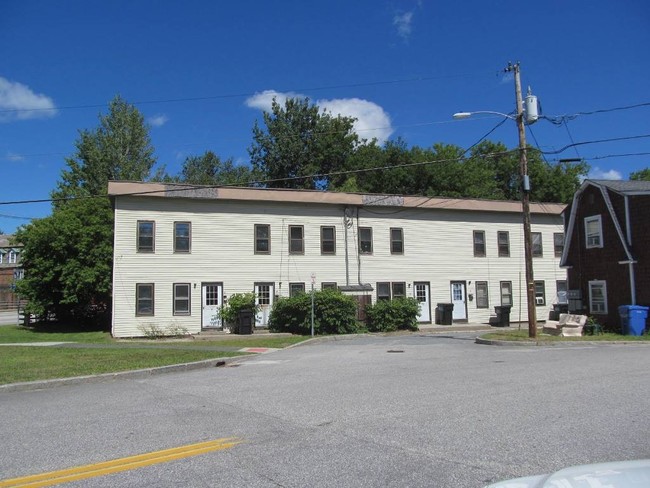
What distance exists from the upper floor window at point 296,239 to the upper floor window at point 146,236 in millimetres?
6411

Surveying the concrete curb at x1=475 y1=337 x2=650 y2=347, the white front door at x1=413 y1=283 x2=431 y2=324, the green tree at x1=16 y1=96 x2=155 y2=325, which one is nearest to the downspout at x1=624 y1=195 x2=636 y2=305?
the concrete curb at x1=475 y1=337 x2=650 y2=347

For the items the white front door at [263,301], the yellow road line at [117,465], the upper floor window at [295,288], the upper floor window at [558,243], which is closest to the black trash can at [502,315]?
the upper floor window at [558,243]

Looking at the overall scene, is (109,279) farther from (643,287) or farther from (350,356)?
(643,287)

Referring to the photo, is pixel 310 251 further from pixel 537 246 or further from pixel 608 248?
pixel 537 246

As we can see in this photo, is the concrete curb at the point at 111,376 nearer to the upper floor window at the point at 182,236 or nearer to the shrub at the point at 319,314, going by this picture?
the shrub at the point at 319,314

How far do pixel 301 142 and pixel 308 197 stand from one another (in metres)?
23.0

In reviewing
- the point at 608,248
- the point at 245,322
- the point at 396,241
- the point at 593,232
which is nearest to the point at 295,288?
the point at 245,322

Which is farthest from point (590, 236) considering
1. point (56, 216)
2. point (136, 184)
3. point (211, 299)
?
point (56, 216)

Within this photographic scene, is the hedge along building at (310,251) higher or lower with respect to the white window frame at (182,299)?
higher

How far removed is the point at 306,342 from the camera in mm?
20844

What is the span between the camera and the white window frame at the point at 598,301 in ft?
80.5

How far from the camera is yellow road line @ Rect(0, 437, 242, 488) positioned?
5031mm

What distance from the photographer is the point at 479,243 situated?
30969 mm

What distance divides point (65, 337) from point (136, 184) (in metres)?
7.08
